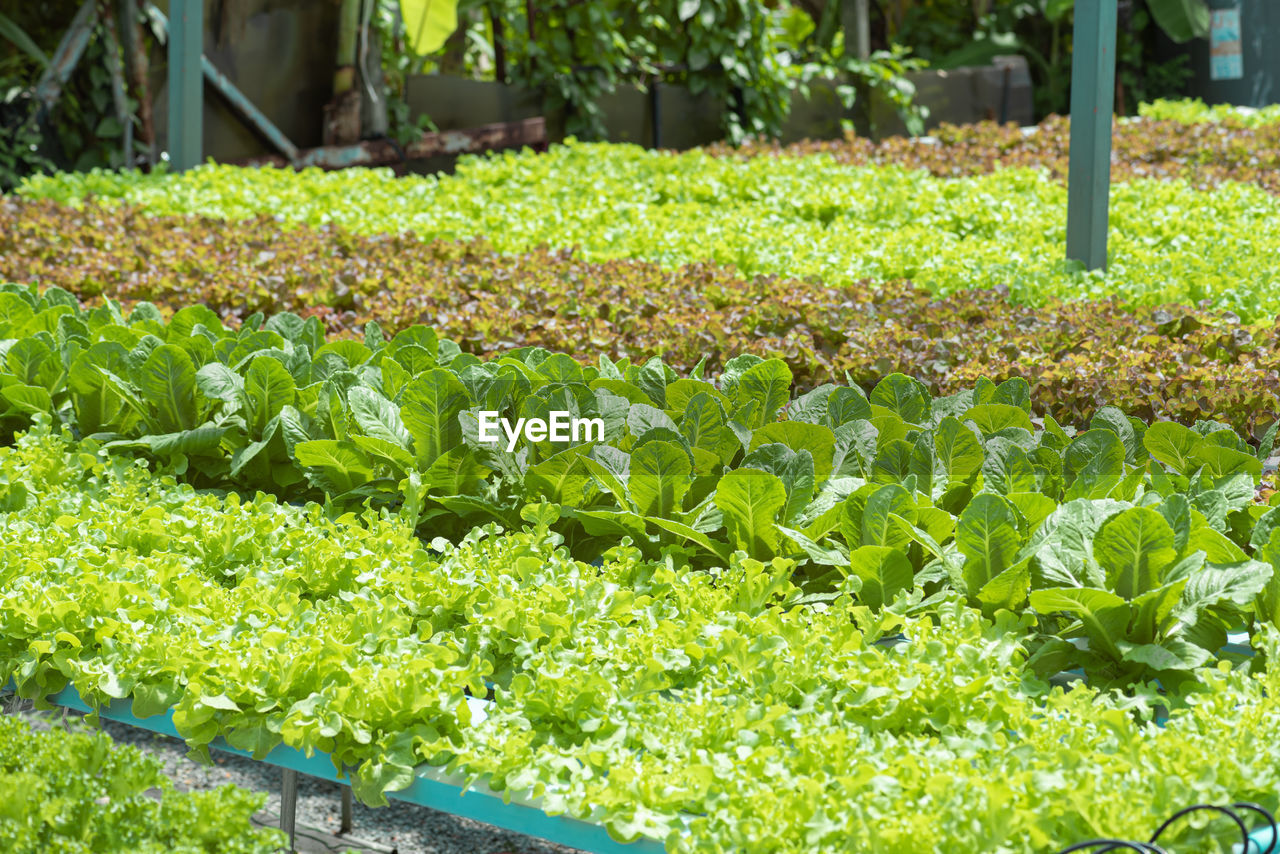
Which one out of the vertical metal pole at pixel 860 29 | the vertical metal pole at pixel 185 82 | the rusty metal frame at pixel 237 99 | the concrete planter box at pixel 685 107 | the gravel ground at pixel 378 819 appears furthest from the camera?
the vertical metal pole at pixel 860 29

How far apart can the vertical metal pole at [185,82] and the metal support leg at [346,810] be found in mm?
6368

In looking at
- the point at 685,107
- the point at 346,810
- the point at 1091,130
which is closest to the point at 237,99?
the point at 685,107

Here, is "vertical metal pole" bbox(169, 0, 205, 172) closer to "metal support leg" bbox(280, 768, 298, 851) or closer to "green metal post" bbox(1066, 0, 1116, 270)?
"green metal post" bbox(1066, 0, 1116, 270)

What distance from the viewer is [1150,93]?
18.3m

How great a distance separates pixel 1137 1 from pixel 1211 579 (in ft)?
58.1

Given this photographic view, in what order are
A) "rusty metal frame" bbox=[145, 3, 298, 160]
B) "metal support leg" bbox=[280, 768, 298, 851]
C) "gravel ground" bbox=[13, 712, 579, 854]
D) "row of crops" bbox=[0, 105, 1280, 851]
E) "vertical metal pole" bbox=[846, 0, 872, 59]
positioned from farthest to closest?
"vertical metal pole" bbox=[846, 0, 872, 59]
"rusty metal frame" bbox=[145, 3, 298, 160]
"gravel ground" bbox=[13, 712, 579, 854]
"metal support leg" bbox=[280, 768, 298, 851]
"row of crops" bbox=[0, 105, 1280, 851]

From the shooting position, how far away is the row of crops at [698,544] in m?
1.84

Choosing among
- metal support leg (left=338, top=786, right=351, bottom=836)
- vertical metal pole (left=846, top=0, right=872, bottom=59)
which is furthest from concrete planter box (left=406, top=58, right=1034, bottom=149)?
metal support leg (left=338, top=786, right=351, bottom=836)

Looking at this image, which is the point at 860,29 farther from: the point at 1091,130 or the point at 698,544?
the point at 698,544

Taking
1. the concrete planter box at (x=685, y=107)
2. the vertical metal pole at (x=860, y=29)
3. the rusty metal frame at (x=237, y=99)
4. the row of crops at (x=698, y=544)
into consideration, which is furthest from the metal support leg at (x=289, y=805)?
the vertical metal pole at (x=860, y=29)

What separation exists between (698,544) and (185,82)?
7.23 meters

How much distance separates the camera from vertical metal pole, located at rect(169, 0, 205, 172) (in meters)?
8.55

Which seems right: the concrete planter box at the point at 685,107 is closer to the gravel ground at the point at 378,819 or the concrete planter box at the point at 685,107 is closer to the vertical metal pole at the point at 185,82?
the vertical metal pole at the point at 185,82

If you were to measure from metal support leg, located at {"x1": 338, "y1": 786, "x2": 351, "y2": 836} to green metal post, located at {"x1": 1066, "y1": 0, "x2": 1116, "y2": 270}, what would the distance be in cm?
349
